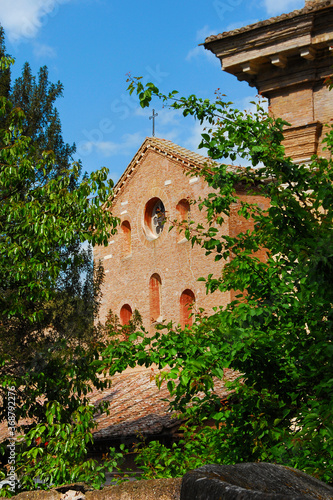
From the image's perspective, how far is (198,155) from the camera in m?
23.0

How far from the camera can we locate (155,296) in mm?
23750

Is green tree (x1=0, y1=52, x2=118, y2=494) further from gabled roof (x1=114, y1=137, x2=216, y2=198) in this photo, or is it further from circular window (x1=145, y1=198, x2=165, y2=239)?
circular window (x1=145, y1=198, x2=165, y2=239)

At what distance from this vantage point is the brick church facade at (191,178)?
9.60 meters

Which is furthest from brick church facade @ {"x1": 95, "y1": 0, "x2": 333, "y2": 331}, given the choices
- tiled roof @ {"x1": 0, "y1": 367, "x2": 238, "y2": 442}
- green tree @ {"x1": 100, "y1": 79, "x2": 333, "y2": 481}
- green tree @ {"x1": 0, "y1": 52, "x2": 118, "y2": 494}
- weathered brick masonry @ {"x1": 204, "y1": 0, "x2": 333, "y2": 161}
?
green tree @ {"x1": 100, "y1": 79, "x2": 333, "y2": 481}

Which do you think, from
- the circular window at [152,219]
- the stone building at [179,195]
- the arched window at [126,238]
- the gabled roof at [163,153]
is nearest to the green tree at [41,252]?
the stone building at [179,195]

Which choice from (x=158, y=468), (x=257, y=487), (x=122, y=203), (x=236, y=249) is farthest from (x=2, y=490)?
(x=122, y=203)

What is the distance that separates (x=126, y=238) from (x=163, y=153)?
403 cm

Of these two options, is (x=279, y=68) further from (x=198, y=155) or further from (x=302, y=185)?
(x=198, y=155)

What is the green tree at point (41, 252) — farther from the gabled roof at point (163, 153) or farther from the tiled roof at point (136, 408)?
the gabled roof at point (163, 153)

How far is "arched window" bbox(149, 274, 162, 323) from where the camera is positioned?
77.4ft

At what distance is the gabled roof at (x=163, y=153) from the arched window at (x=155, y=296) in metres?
4.29

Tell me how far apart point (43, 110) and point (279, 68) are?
5.74 meters

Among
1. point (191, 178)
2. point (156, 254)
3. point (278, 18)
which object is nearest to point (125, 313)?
point (156, 254)

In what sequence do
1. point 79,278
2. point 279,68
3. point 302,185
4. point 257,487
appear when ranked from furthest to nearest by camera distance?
1. point 79,278
2. point 279,68
3. point 302,185
4. point 257,487
